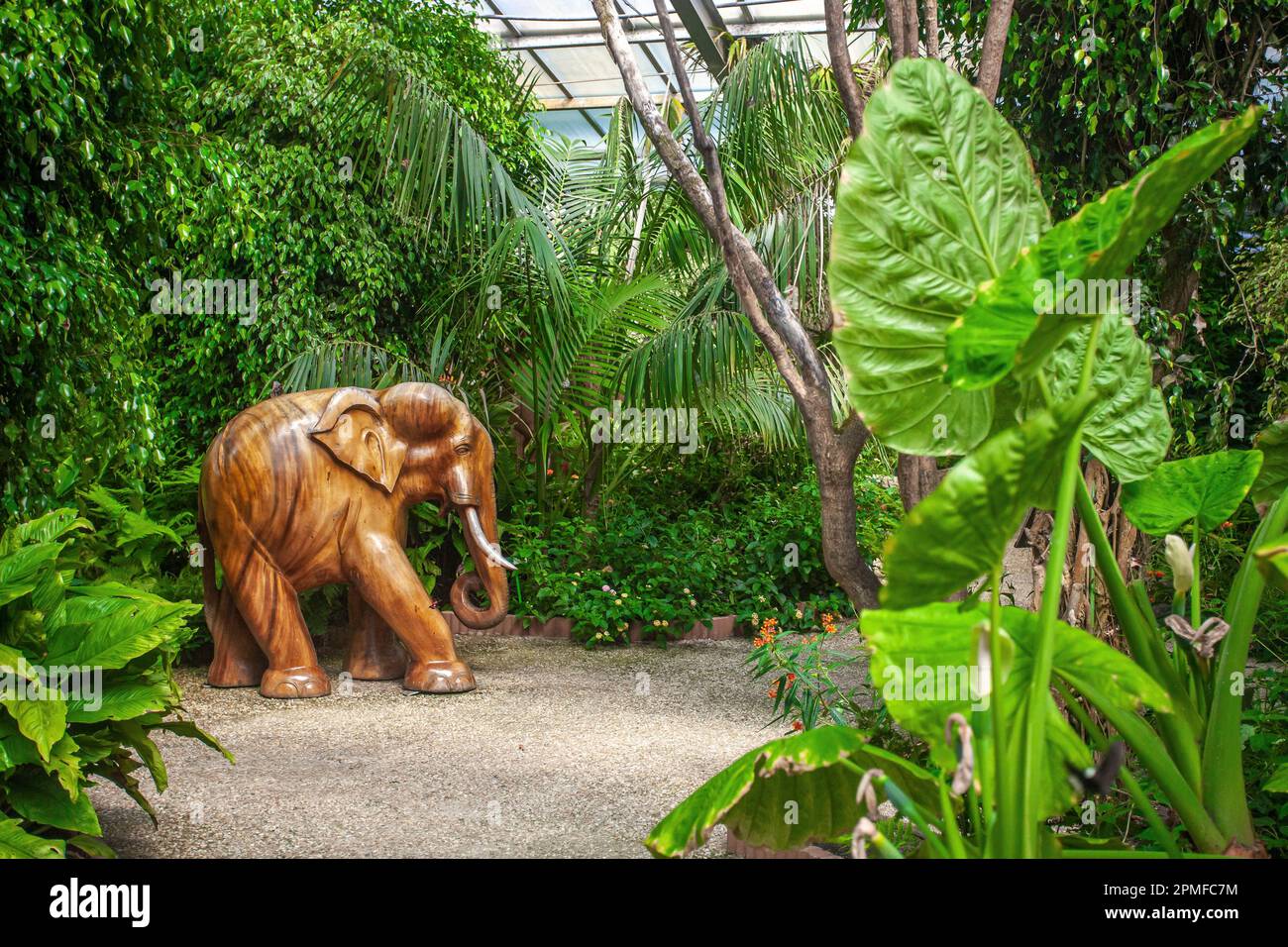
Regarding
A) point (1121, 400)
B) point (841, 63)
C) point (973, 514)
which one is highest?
point (841, 63)

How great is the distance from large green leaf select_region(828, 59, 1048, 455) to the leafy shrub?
6.17ft

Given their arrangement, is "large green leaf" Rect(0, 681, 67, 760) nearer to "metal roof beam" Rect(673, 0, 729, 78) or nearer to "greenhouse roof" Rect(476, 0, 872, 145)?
A: "greenhouse roof" Rect(476, 0, 872, 145)

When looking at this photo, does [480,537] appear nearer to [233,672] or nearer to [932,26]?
[233,672]

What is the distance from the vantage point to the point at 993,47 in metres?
2.72

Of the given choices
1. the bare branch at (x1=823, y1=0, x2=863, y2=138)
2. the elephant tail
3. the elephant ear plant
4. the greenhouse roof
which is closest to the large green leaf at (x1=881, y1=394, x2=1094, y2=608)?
the elephant ear plant

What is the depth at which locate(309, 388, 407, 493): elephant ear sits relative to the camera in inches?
191

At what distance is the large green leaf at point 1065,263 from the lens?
1.25 meters

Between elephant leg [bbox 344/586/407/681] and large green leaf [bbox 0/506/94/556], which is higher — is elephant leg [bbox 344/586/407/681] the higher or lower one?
the lower one

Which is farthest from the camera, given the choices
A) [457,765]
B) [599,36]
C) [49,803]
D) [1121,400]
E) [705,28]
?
[599,36]

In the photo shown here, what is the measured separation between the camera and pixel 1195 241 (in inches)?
140

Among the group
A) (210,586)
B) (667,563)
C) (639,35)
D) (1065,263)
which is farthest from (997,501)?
(639,35)

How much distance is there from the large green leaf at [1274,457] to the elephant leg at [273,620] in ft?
13.1

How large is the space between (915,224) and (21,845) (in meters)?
2.17
